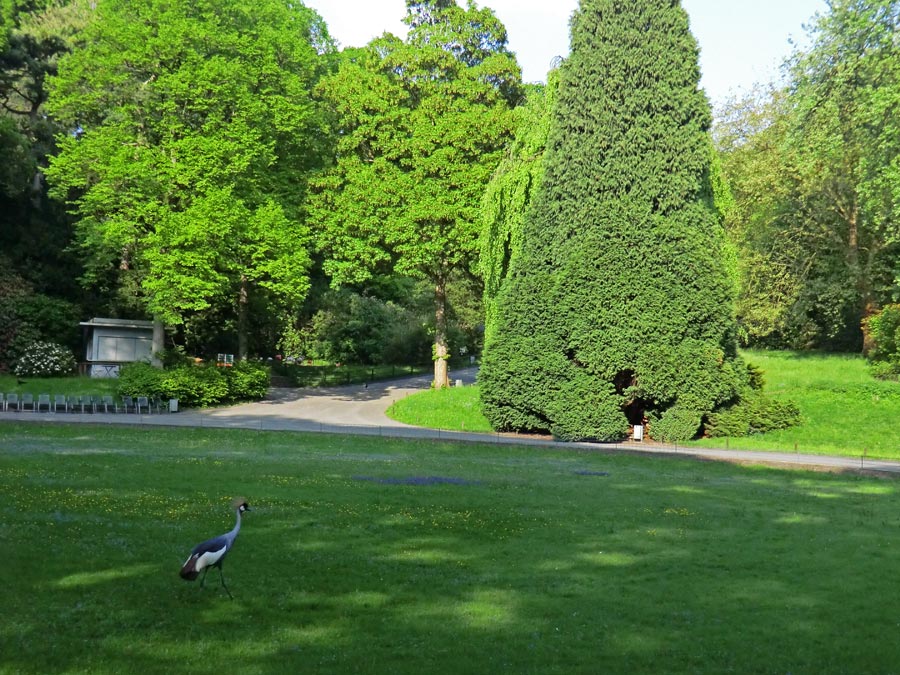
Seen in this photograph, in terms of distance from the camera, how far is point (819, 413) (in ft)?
123

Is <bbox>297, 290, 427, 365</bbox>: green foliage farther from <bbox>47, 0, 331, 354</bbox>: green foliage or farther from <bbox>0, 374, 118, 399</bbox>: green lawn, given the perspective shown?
<bbox>0, 374, 118, 399</bbox>: green lawn

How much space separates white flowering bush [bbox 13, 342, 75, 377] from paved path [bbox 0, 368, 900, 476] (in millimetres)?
10304

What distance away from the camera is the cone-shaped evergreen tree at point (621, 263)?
3394cm

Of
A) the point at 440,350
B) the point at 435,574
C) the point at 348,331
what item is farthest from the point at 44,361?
the point at 435,574

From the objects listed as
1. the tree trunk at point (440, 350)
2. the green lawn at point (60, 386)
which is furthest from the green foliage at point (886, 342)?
the green lawn at point (60, 386)

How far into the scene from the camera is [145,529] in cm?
1342

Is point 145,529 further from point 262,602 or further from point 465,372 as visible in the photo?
point 465,372

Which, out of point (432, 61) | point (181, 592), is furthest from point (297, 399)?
point (181, 592)

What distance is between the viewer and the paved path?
94.9 feet

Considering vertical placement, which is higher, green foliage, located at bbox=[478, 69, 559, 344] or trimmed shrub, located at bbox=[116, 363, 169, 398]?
green foliage, located at bbox=[478, 69, 559, 344]

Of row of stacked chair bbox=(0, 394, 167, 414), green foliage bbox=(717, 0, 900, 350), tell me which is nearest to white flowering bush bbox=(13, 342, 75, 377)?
row of stacked chair bbox=(0, 394, 167, 414)

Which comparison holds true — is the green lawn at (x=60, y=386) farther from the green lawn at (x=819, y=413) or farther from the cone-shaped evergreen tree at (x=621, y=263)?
the cone-shaped evergreen tree at (x=621, y=263)

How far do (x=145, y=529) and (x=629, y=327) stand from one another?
2387cm

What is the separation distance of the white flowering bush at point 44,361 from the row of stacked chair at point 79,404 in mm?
6360
